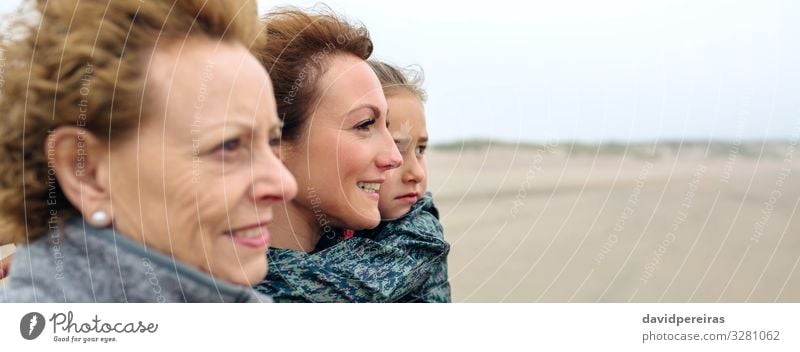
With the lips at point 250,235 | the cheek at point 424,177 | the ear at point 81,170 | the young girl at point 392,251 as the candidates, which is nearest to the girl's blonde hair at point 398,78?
the young girl at point 392,251

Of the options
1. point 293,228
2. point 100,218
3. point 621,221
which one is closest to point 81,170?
point 100,218

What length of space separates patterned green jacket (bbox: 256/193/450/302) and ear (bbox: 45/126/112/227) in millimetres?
290

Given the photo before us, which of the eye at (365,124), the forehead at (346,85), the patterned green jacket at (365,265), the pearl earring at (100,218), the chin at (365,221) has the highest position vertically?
the forehead at (346,85)

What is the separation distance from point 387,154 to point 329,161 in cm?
10

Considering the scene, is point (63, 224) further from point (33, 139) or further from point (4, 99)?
point (4, 99)

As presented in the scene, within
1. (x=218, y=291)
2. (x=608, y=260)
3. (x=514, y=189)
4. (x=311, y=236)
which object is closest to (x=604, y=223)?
(x=608, y=260)

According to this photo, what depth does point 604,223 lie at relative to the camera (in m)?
1.57

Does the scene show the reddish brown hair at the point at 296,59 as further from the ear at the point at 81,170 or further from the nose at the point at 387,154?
the ear at the point at 81,170

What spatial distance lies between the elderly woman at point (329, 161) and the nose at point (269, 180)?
0.08 metres

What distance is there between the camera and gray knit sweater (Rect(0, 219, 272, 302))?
3.70 feet

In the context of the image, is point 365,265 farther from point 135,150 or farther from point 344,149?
point 135,150

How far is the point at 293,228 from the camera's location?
136 centimetres

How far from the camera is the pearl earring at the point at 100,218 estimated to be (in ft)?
3.78
